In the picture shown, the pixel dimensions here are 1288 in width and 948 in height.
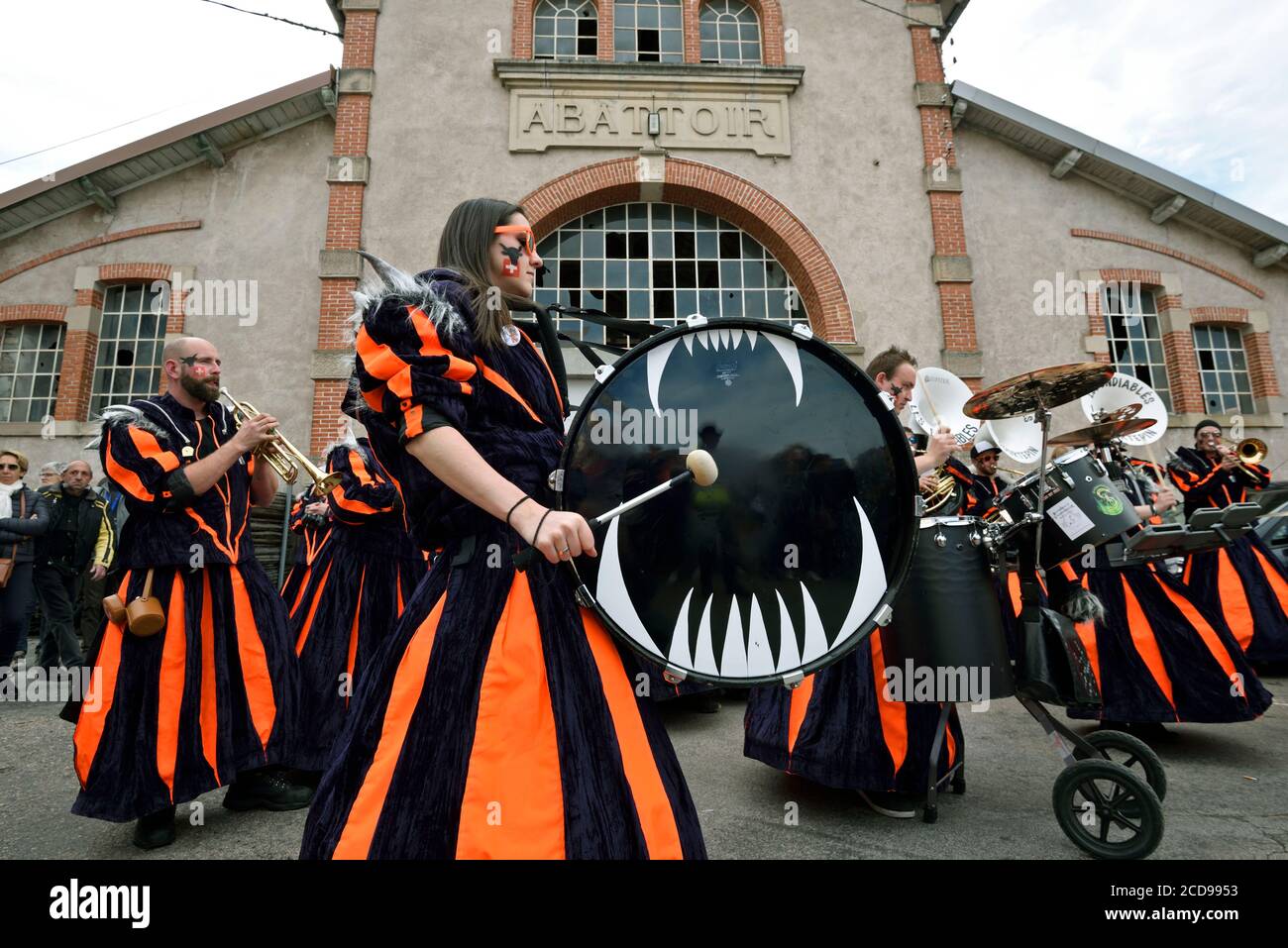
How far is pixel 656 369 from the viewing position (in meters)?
1.65

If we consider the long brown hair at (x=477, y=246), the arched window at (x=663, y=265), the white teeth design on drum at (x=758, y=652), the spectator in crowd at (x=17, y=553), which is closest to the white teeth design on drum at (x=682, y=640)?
the white teeth design on drum at (x=758, y=652)

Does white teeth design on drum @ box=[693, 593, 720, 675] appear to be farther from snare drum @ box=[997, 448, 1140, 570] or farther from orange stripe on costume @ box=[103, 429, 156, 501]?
orange stripe on costume @ box=[103, 429, 156, 501]

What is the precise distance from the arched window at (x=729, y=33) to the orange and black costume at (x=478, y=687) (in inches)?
470

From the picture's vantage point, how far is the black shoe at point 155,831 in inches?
121

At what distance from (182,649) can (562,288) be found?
8.81 metres

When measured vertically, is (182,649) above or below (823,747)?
above

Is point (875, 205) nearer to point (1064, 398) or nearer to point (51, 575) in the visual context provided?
point (1064, 398)

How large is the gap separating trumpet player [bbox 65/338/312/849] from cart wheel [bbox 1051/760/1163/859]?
10.8 ft

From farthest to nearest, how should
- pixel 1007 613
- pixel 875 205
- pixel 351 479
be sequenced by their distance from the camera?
pixel 875 205 → pixel 1007 613 → pixel 351 479

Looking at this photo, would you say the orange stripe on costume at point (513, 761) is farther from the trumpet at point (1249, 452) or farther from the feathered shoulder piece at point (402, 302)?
the trumpet at point (1249, 452)

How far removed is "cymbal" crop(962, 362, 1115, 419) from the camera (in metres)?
3.02

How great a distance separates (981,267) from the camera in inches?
450

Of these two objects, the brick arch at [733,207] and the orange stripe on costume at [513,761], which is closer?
the orange stripe on costume at [513,761]
